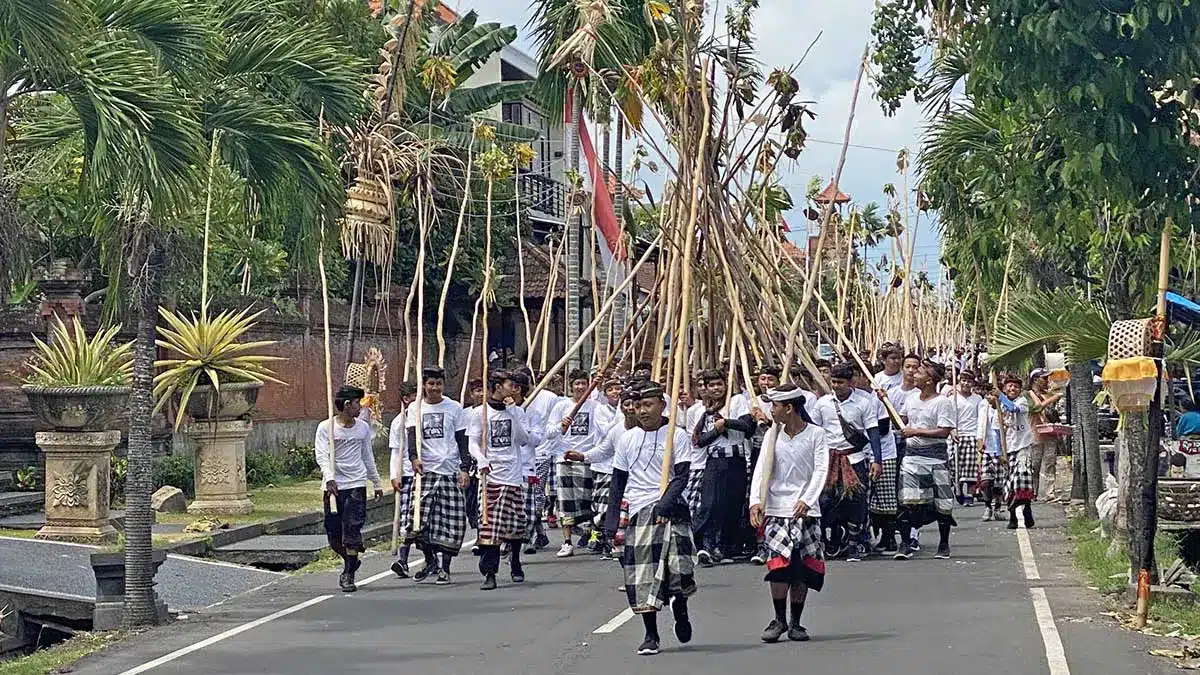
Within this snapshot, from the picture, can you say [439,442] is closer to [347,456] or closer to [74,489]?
[347,456]

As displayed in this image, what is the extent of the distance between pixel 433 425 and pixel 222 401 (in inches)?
232

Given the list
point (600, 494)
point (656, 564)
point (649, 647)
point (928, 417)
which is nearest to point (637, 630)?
point (649, 647)

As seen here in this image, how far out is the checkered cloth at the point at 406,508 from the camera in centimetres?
1454

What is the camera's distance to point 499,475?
1440 cm

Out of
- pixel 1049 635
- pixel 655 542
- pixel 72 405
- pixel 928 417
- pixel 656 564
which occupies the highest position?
pixel 72 405

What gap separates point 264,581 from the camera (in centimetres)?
1491

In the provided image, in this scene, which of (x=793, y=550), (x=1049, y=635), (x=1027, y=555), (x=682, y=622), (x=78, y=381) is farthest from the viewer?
(x=78, y=381)

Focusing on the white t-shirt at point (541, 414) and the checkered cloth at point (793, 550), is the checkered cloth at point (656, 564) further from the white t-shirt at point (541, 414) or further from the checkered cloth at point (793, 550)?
the white t-shirt at point (541, 414)

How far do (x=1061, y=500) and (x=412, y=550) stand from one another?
377 inches

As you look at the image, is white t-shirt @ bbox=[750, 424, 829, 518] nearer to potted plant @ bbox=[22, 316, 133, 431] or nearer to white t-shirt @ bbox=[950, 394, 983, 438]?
potted plant @ bbox=[22, 316, 133, 431]

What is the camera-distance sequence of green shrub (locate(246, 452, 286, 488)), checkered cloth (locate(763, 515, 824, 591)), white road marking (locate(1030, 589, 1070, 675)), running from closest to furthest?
white road marking (locate(1030, 589, 1070, 675)) → checkered cloth (locate(763, 515, 824, 591)) → green shrub (locate(246, 452, 286, 488))

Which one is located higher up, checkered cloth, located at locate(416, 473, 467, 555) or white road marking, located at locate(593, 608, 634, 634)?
checkered cloth, located at locate(416, 473, 467, 555)

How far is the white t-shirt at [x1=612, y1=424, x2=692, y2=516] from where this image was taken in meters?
11.1

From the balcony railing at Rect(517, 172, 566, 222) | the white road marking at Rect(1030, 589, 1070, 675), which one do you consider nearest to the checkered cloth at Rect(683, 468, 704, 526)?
the white road marking at Rect(1030, 589, 1070, 675)
